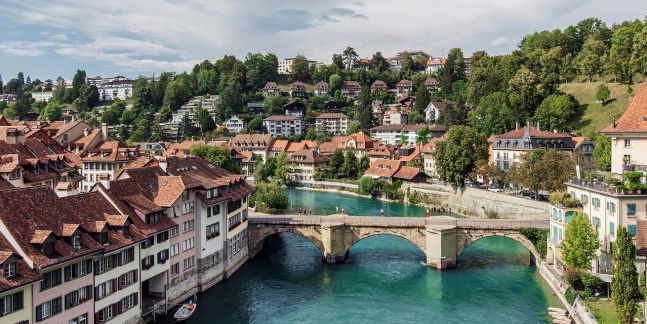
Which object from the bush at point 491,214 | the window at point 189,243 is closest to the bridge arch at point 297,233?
the window at point 189,243

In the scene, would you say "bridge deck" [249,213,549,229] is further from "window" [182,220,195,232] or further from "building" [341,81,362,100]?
"building" [341,81,362,100]

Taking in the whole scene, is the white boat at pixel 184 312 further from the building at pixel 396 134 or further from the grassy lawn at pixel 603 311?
the building at pixel 396 134

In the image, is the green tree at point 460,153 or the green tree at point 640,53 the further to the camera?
the green tree at point 640,53

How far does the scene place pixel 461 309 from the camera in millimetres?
41219

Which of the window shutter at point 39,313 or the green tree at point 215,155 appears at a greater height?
the green tree at point 215,155

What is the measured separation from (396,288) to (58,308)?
2583cm

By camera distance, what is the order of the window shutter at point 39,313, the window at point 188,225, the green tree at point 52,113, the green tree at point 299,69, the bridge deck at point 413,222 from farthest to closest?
the green tree at point 299,69 < the green tree at point 52,113 < the bridge deck at point 413,222 < the window at point 188,225 < the window shutter at point 39,313

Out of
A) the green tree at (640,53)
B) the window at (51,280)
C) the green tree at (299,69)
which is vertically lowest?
the window at (51,280)

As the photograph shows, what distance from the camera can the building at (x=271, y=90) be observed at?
588 ft

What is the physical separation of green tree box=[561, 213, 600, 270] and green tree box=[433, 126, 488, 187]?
40567mm

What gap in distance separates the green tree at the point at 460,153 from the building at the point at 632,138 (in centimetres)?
3348

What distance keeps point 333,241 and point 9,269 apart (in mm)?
30488

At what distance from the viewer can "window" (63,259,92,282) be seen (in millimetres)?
29011

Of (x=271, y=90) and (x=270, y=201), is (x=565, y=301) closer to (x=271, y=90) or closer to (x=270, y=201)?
(x=270, y=201)
